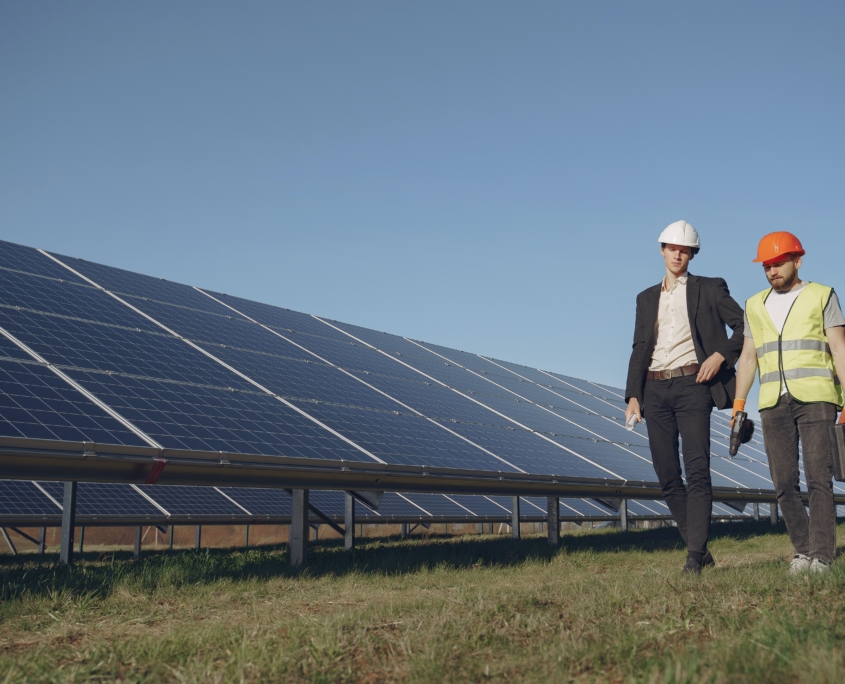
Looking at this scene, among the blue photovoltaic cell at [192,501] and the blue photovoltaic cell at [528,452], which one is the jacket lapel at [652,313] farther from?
the blue photovoltaic cell at [192,501]

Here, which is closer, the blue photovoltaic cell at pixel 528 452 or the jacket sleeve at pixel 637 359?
the jacket sleeve at pixel 637 359

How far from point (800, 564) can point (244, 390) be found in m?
5.55

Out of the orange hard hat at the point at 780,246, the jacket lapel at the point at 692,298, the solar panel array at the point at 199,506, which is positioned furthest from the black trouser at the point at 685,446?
the solar panel array at the point at 199,506

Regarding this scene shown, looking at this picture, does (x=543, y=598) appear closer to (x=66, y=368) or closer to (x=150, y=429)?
(x=150, y=429)

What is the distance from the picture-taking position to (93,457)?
19.0 ft

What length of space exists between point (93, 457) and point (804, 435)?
4835mm

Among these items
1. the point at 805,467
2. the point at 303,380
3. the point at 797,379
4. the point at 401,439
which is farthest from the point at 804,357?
the point at 303,380

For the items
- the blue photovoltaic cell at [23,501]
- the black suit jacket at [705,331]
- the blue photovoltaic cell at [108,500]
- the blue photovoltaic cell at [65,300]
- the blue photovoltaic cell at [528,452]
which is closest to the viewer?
the black suit jacket at [705,331]

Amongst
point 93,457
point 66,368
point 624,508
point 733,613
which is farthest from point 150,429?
point 624,508

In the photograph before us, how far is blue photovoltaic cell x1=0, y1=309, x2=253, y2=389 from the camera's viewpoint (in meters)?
7.66

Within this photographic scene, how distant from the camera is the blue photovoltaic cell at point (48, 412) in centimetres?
573

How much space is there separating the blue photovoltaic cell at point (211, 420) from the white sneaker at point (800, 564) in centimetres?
366

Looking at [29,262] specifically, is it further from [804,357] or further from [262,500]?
[804,357]

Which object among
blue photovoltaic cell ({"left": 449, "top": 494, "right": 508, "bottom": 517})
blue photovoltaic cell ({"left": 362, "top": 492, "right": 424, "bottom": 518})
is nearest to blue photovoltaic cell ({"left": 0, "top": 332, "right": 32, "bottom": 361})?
blue photovoltaic cell ({"left": 362, "top": 492, "right": 424, "bottom": 518})
